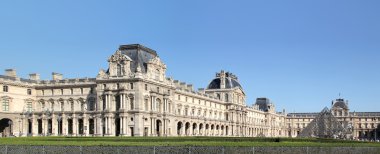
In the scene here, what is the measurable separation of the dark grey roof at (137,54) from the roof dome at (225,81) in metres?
47.4

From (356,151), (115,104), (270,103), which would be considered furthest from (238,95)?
(356,151)

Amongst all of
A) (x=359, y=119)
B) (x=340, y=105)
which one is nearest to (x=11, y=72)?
(x=340, y=105)

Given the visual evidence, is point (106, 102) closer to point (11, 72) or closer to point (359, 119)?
point (11, 72)

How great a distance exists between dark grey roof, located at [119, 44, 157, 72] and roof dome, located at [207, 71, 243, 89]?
155 feet

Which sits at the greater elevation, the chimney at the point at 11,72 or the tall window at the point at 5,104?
the chimney at the point at 11,72

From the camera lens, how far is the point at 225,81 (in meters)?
133

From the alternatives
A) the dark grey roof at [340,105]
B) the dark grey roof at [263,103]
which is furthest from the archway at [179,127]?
the dark grey roof at [340,105]

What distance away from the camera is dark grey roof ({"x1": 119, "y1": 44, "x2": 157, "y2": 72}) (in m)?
82.7

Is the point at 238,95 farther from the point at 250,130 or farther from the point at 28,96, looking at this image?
the point at 28,96

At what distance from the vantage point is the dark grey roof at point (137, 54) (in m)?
82.7

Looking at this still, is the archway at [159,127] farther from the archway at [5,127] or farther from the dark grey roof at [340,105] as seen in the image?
the dark grey roof at [340,105]

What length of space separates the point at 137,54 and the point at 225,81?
2081 inches

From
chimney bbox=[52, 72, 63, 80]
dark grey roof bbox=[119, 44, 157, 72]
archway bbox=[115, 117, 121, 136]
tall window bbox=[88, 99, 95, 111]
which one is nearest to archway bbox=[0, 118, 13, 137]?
chimney bbox=[52, 72, 63, 80]

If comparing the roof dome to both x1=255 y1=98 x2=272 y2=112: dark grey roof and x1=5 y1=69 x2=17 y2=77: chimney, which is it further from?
x1=5 y1=69 x2=17 y2=77: chimney
